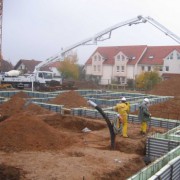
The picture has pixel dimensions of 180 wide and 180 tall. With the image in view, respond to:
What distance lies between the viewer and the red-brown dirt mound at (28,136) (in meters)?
8.55

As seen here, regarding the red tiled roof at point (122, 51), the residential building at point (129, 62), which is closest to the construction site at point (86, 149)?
the residential building at point (129, 62)

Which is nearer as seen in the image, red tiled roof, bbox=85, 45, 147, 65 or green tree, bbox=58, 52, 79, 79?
red tiled roof, bbox=85, 45, 147, 65

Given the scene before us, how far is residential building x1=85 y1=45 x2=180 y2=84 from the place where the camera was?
136 ft

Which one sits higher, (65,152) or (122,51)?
(122,51)

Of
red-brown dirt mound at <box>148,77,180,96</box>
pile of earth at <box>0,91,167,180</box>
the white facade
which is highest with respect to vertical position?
the white facade

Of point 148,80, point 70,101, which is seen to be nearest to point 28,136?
point 70,101

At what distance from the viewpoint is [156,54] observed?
43812mm

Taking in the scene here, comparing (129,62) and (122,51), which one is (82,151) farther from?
(122,51)

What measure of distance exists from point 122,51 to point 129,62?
3070mm

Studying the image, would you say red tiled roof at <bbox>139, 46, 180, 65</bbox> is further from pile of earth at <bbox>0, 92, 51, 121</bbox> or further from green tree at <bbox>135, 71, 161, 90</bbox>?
pile of earth at <bbox>0, 92, 51, 121</bbox>

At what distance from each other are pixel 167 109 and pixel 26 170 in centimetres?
961

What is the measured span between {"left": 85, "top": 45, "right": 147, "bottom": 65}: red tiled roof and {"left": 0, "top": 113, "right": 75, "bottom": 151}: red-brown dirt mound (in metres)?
35.9

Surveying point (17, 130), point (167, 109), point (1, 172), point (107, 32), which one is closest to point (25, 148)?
point (17, 130)

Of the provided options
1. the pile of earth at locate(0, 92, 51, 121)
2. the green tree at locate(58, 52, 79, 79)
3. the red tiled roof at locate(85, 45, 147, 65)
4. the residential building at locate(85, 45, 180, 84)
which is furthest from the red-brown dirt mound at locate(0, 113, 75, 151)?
the green tree at locate(58, 52, 79, 79)
